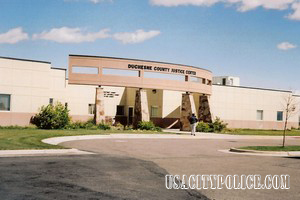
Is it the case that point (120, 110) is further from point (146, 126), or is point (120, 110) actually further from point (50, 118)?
point (50, 118)

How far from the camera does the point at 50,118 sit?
27062 millimetres

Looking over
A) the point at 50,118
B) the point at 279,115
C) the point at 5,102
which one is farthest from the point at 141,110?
the point at 279,115

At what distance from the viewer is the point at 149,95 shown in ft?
130

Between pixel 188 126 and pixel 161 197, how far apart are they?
27393mm

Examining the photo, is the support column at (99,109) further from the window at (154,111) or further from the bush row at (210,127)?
the bush row at (210,127)

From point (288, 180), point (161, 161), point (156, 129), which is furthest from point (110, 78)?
point (288, 180)

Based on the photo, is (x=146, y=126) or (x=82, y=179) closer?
(x=82, y=179)

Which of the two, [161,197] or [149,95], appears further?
[149,95]

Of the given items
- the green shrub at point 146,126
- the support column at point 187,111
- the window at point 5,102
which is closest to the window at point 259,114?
the support column at point 187,111

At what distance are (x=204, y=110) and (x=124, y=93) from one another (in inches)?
380

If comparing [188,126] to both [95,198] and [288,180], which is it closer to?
[288,180]

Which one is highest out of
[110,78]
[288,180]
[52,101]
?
[110,78]

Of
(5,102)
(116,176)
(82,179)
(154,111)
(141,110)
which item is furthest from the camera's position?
(154,111)

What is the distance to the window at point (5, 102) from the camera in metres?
26.1
